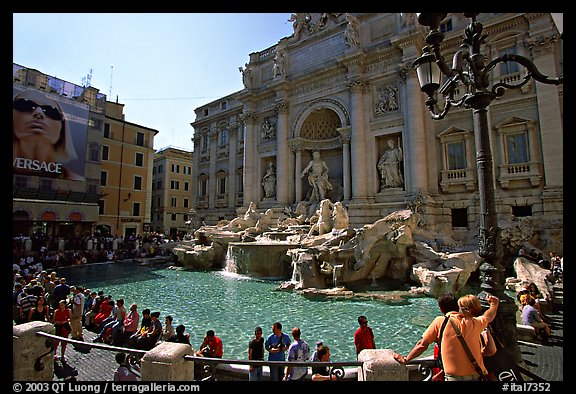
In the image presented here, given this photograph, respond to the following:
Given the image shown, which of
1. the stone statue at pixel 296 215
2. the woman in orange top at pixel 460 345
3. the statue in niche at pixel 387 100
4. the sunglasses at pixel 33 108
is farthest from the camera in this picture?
the sunglasses at pixel 33 108

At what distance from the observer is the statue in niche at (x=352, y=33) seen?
17.6 metres

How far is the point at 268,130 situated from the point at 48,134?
14592 mm

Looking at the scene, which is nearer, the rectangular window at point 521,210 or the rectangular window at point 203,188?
the rectangular window at point 521,210

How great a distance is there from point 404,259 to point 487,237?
26.0ft

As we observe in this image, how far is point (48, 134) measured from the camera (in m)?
20.0

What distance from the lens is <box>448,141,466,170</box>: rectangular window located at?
14914 mm

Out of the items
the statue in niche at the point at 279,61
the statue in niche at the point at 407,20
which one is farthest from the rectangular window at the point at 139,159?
the statue in niche at the point at 407,20

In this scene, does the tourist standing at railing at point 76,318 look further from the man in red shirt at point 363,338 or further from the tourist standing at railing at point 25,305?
the man in red shirt at point 363,338

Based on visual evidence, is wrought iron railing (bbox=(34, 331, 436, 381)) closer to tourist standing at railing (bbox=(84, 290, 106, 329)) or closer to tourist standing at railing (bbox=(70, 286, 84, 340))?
tourist standing at railing (bbox=(70, 286, 84, 340))

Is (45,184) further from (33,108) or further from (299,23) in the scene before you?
(299,23)

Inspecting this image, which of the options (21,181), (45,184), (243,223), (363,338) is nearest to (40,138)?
(21,181)

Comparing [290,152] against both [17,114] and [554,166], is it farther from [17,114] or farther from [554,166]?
[17,114]

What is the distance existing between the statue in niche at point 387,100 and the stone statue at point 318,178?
14.7 ft

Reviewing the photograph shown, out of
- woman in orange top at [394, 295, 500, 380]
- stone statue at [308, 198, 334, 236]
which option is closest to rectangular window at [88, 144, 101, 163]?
stone statue at [308, 198, 334, 236]
